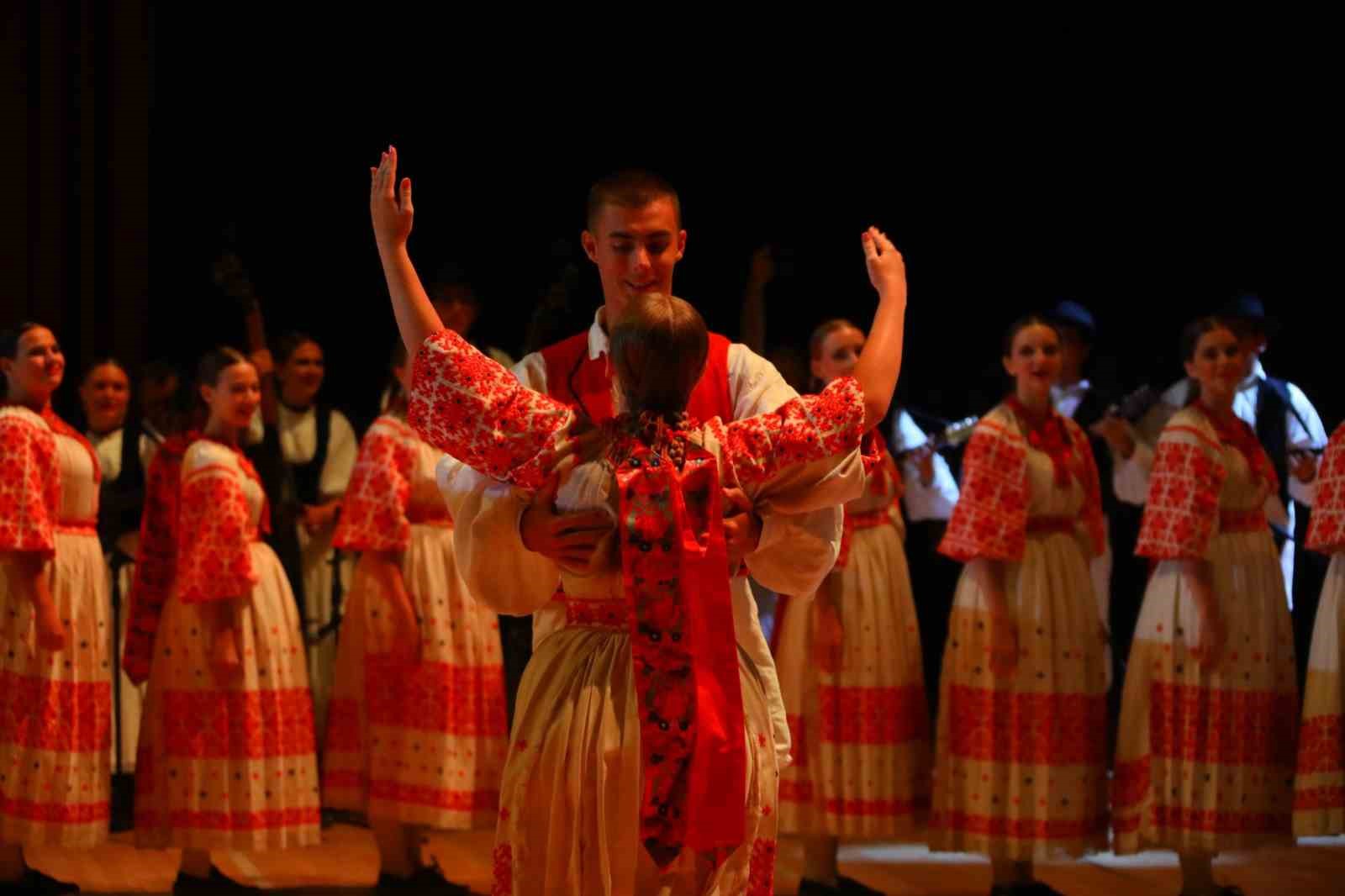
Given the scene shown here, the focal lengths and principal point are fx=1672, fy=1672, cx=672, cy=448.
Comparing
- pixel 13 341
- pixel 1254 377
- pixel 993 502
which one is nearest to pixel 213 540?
pixel 13 341

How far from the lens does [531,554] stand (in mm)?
2066

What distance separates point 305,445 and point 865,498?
82.5 inches

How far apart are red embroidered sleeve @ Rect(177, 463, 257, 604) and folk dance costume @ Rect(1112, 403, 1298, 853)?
7.27 ft

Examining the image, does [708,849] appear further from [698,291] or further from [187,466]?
[698,291]

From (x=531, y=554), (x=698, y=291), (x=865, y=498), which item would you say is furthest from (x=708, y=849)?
(x=698, y=291)

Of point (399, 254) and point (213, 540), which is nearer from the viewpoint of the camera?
point (399, 254)

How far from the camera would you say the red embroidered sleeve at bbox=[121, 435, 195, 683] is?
14.0ft

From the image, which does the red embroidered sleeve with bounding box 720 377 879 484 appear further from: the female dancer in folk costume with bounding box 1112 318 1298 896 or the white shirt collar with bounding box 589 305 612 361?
the female dancer in folk costume with bounding box 1112 318 1298 896

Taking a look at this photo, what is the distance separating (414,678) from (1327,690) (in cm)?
Result: 229

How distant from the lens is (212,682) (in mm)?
4203

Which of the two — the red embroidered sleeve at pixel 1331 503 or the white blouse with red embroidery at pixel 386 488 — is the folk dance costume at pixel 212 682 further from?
the red embroidered sleeve at pixel 1331 503

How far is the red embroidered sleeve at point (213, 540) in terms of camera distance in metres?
4.11

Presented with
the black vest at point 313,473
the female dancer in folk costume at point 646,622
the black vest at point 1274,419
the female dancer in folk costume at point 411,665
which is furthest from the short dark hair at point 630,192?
the black vest at point 313,473

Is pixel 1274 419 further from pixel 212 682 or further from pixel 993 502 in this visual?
pixel 212 682
